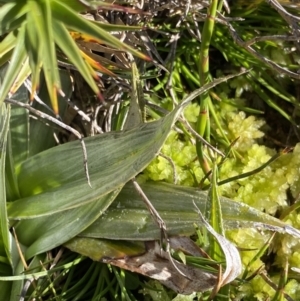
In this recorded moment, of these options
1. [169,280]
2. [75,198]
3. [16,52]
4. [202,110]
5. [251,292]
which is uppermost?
[16,52]

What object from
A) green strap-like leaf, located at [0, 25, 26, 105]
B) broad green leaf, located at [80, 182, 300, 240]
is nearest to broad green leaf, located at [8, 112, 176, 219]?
broad green leaf, located at [80, 182, 300, 240]

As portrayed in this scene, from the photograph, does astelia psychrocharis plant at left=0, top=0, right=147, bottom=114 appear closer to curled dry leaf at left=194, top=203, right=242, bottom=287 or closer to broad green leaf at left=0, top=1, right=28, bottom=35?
broad green leaf at left=0, top=1, right=28, bottom=35

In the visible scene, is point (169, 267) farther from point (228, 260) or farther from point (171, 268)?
point (228, 260)

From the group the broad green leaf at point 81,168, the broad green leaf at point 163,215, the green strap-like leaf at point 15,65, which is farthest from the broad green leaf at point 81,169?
the green strap-like leaf at point 15,65

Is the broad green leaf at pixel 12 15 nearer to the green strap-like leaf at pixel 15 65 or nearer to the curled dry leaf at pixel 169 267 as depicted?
the green strap-like leaf at pixel 15 65

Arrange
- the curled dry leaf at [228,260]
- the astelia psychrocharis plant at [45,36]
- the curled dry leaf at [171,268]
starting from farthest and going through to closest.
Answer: the curled dry leaf at [171,268]
the curled dry leaf at [228,260]
the astelia psychrocharis plant at [45,36]

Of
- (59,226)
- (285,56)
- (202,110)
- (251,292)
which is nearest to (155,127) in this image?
(202,110)

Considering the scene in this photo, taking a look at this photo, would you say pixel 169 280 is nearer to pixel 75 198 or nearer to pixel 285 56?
pixel 75 198
